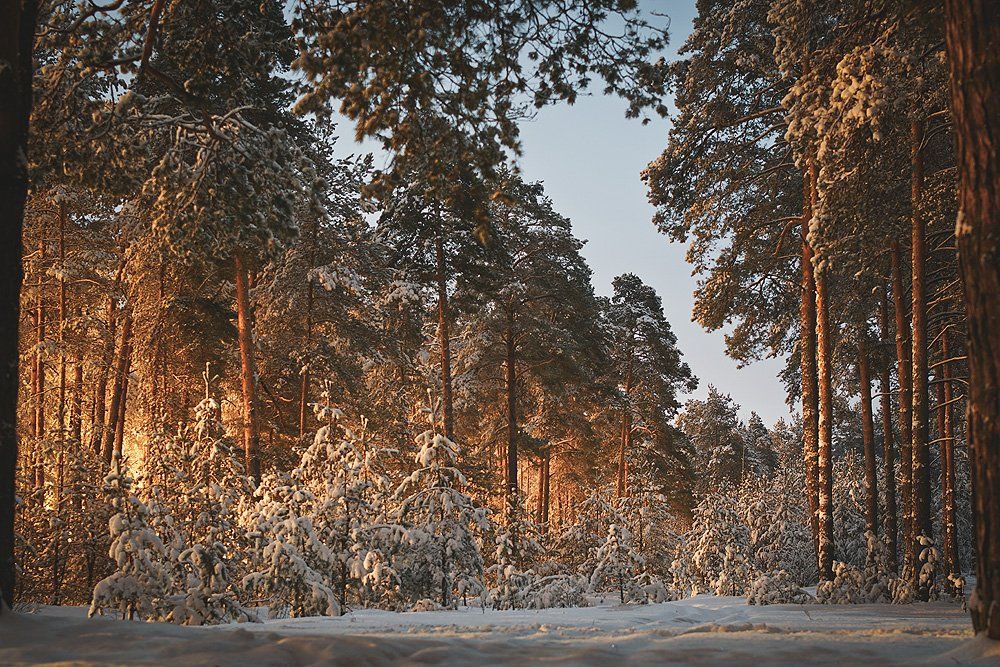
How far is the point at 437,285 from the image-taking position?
20594 millimetres

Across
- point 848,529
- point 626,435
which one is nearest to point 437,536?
point 848,529

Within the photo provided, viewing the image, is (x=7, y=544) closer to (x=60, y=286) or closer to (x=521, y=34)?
Result: (x=521, y=34)

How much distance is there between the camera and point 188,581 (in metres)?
7.58

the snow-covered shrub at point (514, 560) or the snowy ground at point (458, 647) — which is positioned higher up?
the snowy ground at point (458, 647)

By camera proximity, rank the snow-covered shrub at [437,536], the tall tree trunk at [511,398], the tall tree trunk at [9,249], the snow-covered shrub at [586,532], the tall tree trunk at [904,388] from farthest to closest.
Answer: the tall tree trunk at [511,398]
the snow-covered shrub at [586,532]
the tall tree trunk at [904,388]
the snow-covered shrub at [437,536]
the tall tree trunk at [9,249]

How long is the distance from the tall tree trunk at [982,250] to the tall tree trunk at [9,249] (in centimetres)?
552

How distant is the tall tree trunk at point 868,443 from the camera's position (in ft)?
56.2

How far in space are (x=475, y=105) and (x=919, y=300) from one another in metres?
8.49

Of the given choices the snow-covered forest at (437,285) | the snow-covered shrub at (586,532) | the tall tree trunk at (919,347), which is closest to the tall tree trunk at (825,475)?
the snow-covered forest at (437,285)

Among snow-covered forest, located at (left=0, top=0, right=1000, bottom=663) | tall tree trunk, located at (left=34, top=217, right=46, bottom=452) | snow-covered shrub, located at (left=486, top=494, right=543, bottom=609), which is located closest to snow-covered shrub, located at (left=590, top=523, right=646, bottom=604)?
snow-covered forest, located at (left=0, top=0, right=1000, bottom=663)

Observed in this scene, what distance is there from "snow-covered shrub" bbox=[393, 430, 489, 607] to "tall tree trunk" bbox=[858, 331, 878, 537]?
34.9 ft

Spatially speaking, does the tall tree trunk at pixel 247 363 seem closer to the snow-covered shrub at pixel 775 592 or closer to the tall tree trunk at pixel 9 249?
the snow-covered shrub at pixel 775 592

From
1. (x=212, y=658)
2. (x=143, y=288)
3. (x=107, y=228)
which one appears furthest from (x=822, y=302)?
(x=107, y=228)

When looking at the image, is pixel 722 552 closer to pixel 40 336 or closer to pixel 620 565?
pixel 620 565
